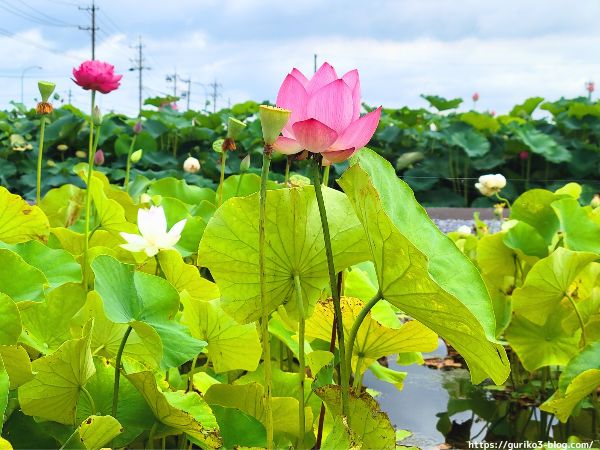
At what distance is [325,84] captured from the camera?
509 millimetres

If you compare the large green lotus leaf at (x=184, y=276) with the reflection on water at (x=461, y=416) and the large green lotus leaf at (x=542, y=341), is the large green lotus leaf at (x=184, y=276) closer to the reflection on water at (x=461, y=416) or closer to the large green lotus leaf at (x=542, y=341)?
the reflection on water at (x=461, y=416)

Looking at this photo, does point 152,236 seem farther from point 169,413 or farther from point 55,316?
point 169,413

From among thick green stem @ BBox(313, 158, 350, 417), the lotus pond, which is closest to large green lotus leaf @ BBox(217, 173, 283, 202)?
the lotus pond

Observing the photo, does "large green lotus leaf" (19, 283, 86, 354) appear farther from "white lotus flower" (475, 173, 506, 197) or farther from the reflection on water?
"white lotus flower" (475, 173, 506, 197)

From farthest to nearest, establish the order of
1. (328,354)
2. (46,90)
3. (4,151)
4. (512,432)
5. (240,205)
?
(4,151)
(512,432)
(46,90)
(328,354)
(240,205)

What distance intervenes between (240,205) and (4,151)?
5.05 meters

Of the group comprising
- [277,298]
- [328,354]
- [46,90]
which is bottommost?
[328,354]

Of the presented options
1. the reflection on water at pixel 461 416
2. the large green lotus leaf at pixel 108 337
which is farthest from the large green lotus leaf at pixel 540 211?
the large green lotus leaf at pixel 108 337

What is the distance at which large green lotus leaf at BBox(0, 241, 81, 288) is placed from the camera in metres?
0.87

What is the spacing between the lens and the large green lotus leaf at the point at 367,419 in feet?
1.73

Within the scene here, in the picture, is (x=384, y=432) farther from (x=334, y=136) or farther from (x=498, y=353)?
(x=334, y=136)

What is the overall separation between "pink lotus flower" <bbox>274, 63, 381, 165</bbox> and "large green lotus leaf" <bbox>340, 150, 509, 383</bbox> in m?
0.02

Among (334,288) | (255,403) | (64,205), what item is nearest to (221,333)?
(255,403)

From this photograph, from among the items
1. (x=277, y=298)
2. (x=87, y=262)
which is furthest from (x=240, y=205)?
(x=87, y=262)
